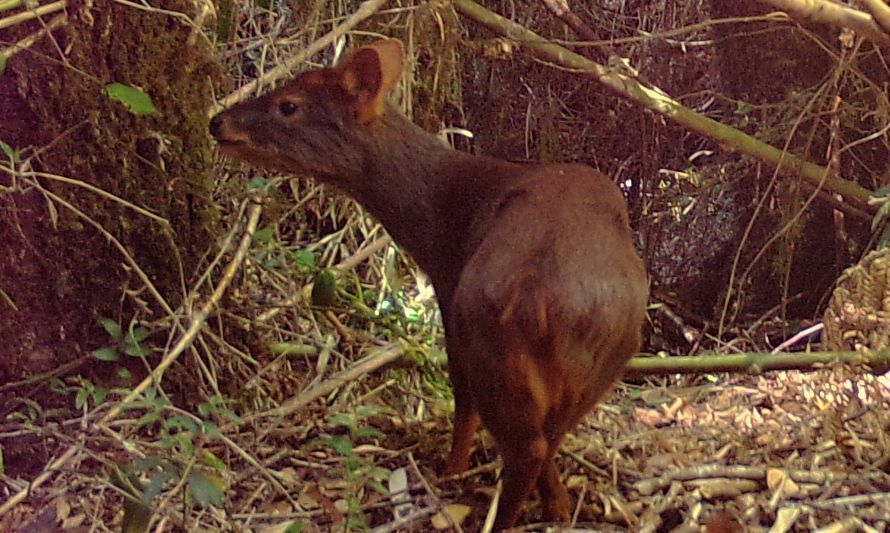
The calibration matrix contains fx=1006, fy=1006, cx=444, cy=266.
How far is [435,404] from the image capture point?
2.82m

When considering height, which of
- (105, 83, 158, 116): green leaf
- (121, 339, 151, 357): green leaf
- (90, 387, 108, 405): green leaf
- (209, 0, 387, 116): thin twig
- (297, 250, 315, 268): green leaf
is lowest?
(297, 250, 315, 268): green leaf

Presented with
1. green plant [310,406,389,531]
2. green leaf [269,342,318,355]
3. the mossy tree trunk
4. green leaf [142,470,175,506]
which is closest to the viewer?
green leaf [142,470,175,506]

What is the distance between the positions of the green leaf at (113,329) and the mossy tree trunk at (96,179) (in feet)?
0.40

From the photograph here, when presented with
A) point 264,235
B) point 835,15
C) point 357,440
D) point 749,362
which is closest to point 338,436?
point 357,440

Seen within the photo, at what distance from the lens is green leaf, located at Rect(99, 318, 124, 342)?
93.1 inches

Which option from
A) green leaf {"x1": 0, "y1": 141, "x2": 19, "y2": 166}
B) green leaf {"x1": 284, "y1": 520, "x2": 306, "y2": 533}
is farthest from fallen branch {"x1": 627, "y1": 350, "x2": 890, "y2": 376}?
green leaf {"x1": 0, "y1": 141, "x2": 19, "y2": 166}

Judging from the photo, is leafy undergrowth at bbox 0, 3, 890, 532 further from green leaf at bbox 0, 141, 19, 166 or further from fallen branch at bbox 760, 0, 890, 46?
fallen branch at bbox 760, 0, 890, 46

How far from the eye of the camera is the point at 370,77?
2637 mm

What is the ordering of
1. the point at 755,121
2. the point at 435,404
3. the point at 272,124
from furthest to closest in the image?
the point at 755,121, the point at 435,404, the point at 272,124

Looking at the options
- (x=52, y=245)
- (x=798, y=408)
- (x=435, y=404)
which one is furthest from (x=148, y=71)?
(x=798, y=408)

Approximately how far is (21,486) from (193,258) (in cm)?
74

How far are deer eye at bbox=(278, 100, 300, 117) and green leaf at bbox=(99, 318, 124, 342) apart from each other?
2.26ft

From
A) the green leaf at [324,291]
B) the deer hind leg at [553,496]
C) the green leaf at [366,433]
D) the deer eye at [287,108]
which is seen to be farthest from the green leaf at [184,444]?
the deer eye at [287,108]

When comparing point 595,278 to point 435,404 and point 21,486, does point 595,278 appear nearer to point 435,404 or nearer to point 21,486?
point 435,404
